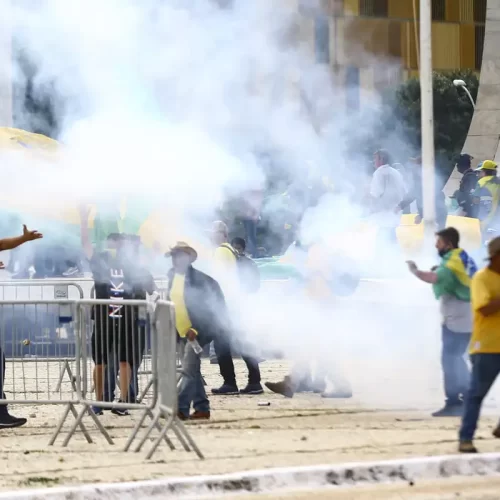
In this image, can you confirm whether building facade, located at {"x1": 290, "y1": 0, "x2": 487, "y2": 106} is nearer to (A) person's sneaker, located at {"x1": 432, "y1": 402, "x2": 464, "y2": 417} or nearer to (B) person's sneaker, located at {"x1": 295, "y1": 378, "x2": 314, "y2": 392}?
(B) person's sneaker, located at {"x1": 295, "y1": 378, "x2": 314, "y2": 392}

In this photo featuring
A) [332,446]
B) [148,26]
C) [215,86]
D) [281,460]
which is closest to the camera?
[281,460]

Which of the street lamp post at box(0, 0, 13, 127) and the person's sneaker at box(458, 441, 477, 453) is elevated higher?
the street lamp post at box(0, 0, 13, 127)

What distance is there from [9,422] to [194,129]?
4852 mm

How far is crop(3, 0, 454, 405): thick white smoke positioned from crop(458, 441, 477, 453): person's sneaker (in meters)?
4.34

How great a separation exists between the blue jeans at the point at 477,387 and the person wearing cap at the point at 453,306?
2139 millimetres

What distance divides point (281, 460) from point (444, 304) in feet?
9.64

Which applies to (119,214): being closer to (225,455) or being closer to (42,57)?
(42,57)

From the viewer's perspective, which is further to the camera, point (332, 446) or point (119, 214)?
point (119, 214)

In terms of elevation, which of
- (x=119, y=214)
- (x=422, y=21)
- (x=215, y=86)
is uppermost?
(x=422, y=21)

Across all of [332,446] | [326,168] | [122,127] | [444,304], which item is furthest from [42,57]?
[332,446]

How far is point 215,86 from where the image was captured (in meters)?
15.4

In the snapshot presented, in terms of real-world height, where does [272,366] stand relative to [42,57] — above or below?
below

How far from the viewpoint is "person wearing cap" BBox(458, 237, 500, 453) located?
9391mm

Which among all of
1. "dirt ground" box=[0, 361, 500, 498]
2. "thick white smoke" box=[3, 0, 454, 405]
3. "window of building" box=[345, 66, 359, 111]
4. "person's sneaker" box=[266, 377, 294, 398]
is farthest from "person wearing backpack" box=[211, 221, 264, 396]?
"window of building" box=[345, 66, 359, 111]
